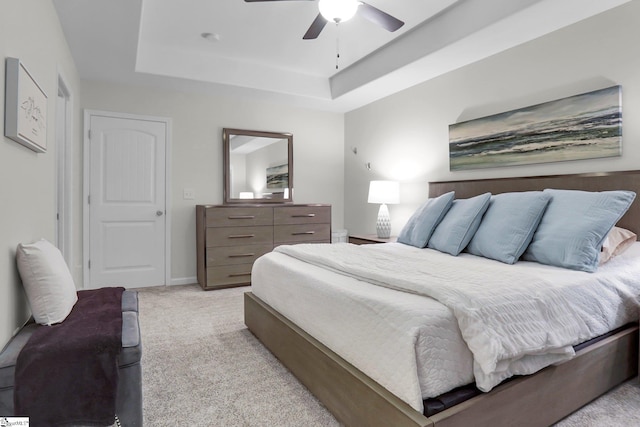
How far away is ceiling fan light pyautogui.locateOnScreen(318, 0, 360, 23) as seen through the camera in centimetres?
225

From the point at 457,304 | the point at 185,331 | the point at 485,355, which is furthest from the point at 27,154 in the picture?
the point at 485,355

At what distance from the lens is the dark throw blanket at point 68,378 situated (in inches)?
50.8

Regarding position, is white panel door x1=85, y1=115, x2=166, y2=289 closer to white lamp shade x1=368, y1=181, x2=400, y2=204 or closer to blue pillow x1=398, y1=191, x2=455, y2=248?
white lamp shade x1=368, y1=181, x2=400, y2=204

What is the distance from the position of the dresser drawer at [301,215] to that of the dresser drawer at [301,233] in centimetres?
5

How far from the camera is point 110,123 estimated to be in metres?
Answer: 4.00

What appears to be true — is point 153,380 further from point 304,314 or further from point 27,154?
point 27,154

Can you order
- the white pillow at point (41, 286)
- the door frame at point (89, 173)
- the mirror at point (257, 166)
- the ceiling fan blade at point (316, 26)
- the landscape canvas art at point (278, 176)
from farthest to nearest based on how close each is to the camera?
the landscape canvas art at point (278, 176)
the mirror at point (257, 166)
the door frame at point (89, 173)
the ceiling fan blade at point (316, 26)
the white pillow at point (41, 286)

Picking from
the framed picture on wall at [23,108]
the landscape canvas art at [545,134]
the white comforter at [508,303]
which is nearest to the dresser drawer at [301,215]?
the landscape canvas art at [545,134]

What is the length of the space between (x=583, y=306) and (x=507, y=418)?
692 millimetres

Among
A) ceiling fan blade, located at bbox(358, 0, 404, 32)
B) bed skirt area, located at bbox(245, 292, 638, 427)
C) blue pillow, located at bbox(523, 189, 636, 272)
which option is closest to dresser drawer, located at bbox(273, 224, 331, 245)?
bed skirt area, located at bbox(245, 292, 638, 427)

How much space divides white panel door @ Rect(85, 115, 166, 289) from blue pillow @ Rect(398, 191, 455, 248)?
289 cm

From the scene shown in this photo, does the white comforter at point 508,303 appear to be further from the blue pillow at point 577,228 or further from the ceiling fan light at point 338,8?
the ceiling fan light at point 338,8

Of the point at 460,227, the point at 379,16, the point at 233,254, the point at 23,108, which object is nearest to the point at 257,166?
the point at 233,254

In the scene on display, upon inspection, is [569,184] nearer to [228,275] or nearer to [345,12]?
[345,12]
